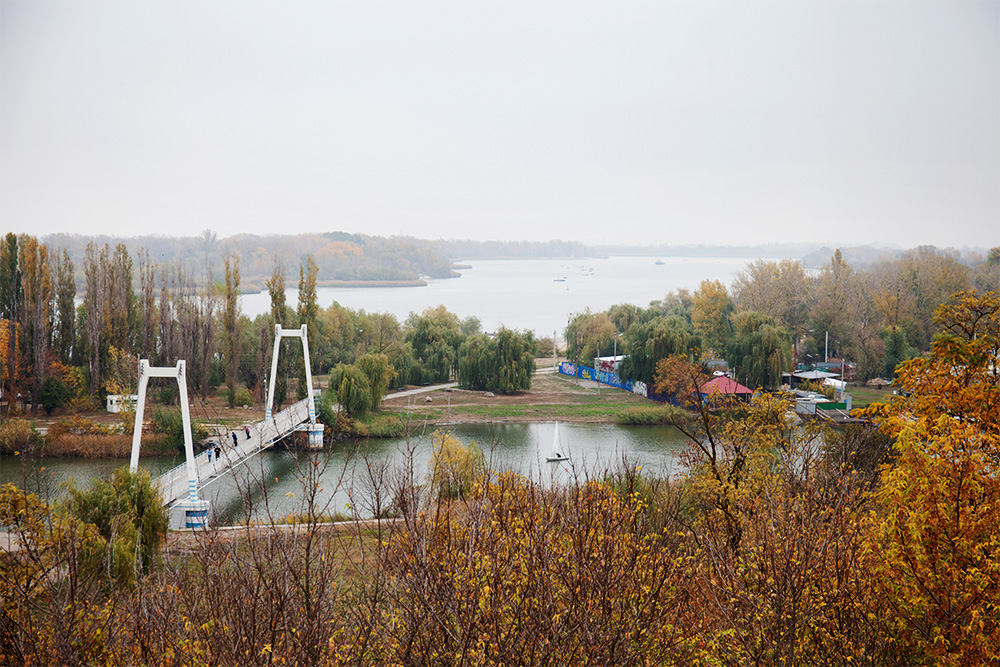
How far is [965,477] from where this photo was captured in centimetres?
426

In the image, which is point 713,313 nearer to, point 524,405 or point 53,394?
point 524,405

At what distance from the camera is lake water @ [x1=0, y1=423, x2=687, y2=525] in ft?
36.5

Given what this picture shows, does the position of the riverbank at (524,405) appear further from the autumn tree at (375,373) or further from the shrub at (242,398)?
the shrub at (242,398)

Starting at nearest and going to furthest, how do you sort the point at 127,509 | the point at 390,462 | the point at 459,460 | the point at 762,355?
the point at 127,509
the point at 459,460
the point at 390,462
the point at 762,355

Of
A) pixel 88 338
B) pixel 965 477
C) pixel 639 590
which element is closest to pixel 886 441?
pixel 965 477

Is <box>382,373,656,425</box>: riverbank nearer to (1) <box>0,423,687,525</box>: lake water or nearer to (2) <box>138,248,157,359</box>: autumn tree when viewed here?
(1) <box>0,423,687,525</box>: lake water

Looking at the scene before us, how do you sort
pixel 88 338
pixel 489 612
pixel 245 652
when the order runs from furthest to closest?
pixel 88 338
pixel 489 612
pixel 245 652

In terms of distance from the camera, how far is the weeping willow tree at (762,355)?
2131 centimetres

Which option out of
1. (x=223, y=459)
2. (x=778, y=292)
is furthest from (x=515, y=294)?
(x=223, y=459)

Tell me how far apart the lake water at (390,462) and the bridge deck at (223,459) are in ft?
1.15

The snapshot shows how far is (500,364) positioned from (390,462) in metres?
8.52

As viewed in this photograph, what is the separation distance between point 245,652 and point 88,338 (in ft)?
57.4

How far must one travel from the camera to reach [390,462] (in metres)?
13.9

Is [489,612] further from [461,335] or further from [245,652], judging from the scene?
[461,335]
